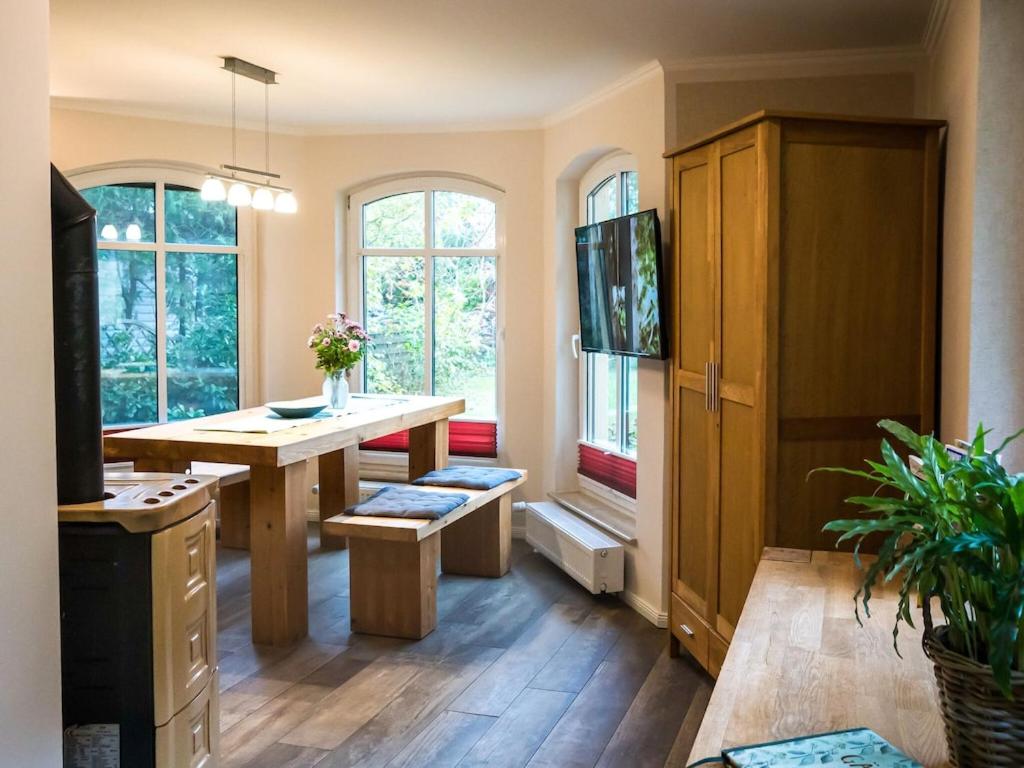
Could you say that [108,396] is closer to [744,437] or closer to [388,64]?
[388,64]

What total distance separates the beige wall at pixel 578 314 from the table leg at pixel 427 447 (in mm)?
698


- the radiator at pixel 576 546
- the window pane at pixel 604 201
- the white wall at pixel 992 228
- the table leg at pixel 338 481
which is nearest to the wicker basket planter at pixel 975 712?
the white wall at pixel 992 228

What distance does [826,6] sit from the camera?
11.7 ft

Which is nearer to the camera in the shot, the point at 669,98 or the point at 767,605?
the point at 767,605

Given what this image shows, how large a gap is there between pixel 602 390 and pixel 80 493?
3.74m

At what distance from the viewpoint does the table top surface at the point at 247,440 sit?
12.8 ft

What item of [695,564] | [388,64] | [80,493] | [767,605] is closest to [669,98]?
[388,64]

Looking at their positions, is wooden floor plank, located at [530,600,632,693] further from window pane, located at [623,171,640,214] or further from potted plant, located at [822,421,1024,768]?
potted plant, located at [822,421,1024,768]

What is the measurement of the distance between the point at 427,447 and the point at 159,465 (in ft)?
4.95

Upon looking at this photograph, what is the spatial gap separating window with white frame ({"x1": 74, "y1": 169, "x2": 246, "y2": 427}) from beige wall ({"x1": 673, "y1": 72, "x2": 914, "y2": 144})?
123 inches

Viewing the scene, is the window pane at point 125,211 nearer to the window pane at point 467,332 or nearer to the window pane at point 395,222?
the window pane at point 395,222

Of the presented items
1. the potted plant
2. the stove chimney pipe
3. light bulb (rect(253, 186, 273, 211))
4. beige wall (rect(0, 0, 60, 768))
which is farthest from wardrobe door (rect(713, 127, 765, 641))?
light bulb (rect(253, 186, 273, 211))

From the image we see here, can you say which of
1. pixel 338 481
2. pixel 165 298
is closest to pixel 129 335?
pixel 165 298

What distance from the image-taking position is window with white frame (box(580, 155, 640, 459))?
5141mm
